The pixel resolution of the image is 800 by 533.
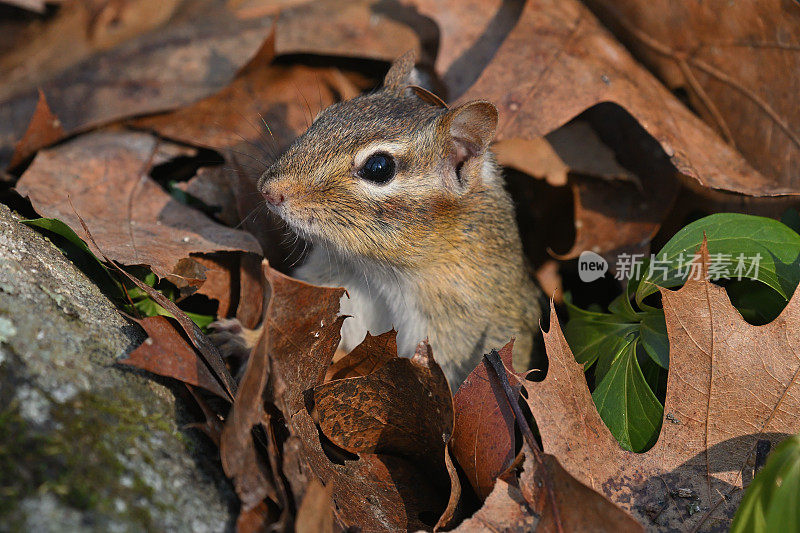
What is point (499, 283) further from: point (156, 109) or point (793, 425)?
point (156, 109)

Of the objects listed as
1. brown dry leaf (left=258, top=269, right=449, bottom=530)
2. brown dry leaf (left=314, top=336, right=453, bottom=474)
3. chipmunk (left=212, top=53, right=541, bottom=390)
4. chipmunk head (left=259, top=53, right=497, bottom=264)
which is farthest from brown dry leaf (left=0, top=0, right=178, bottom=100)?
brown dry leaf (left=314, top=336, right=453, bottom=474)

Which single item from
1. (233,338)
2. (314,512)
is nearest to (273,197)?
(233,338)

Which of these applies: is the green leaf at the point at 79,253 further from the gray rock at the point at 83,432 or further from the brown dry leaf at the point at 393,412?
the brown dry leaf at the point at 393,412

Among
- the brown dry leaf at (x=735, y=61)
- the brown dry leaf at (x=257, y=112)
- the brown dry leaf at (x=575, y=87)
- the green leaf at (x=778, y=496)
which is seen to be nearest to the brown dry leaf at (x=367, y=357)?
the green leaf at (x=778, y=496)

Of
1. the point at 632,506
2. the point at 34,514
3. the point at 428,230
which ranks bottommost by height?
the point at 632,506

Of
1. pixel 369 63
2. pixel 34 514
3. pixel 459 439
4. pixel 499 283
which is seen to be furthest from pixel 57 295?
pixel 369 63

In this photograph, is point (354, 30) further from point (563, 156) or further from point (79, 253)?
point (79, 253)
